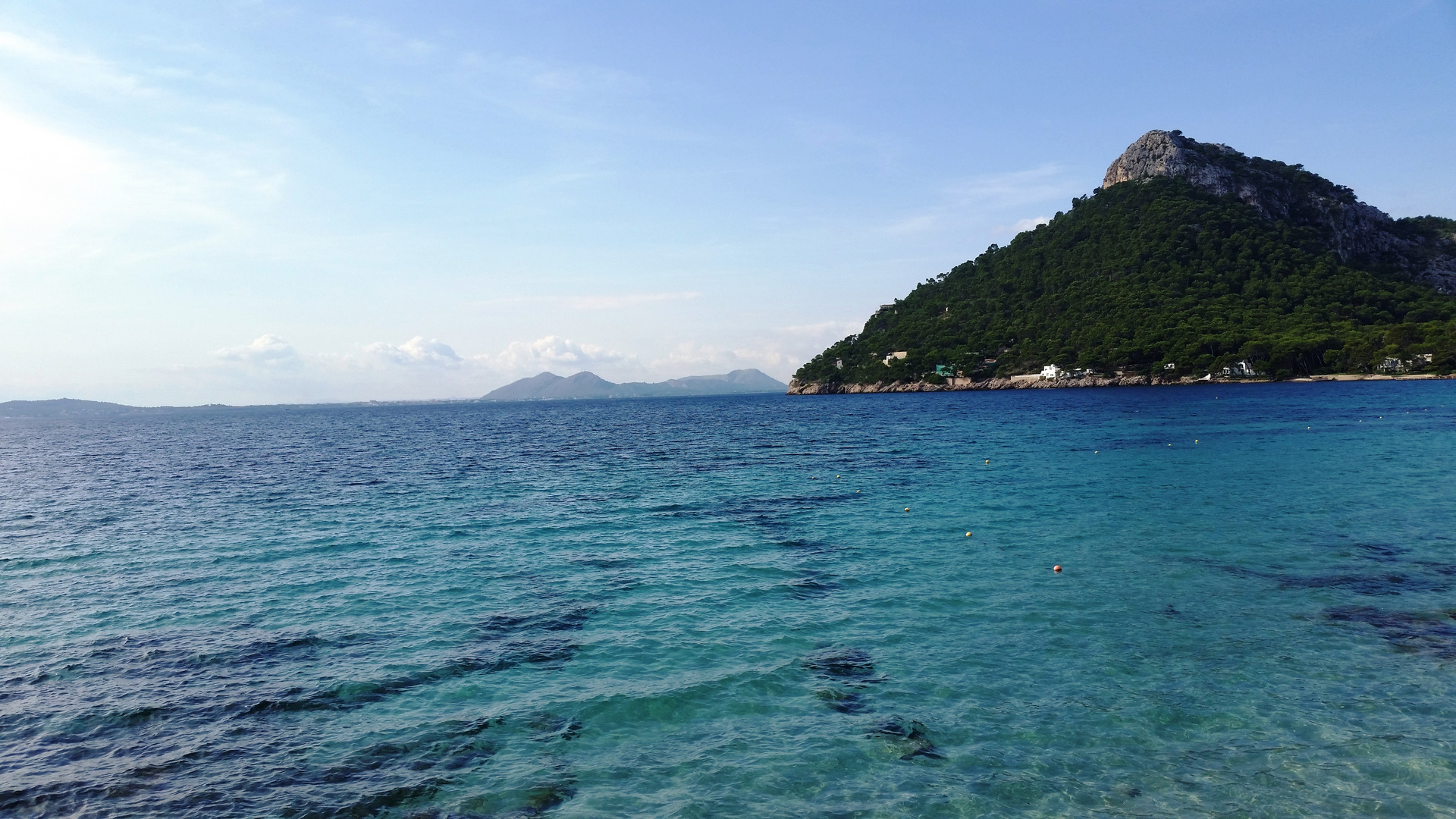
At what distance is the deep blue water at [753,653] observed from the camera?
33.8ft

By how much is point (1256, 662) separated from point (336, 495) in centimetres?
4048

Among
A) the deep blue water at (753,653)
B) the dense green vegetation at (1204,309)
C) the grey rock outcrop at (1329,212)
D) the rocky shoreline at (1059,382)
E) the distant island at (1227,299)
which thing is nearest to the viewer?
the deep blue water at (753,653)

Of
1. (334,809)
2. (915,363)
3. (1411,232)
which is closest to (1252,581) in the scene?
(334,809)

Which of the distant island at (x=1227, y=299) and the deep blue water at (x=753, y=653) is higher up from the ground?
the distant island at (x=1227, y=299)

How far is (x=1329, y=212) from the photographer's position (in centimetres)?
18112

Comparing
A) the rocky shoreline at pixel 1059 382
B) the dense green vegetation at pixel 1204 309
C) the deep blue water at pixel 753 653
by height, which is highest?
the dense green vegetation at pixel 1204 309

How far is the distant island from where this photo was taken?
13800cm

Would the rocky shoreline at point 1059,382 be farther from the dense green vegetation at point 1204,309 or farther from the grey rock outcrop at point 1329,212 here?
the grey rock outcrop at point 1329,212

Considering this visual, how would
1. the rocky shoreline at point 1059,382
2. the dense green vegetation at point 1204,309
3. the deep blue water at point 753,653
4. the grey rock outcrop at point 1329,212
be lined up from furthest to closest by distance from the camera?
the grey rock outcrop at point 1329,212 < the dense green vegetation at point 1204,309 < the rocky shoreline at point 1059,382 < the deep blue water at point 753,653

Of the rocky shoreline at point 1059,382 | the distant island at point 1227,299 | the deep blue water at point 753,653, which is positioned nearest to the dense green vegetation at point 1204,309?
the distant island at point 1227,299

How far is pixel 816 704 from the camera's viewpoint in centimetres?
1277

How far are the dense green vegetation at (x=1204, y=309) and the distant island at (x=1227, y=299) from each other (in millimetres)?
350

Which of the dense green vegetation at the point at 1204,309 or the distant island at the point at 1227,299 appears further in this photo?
the distant island at the point at 1227,299

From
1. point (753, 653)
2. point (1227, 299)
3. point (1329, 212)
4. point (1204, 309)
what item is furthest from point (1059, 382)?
point (753, 653)
